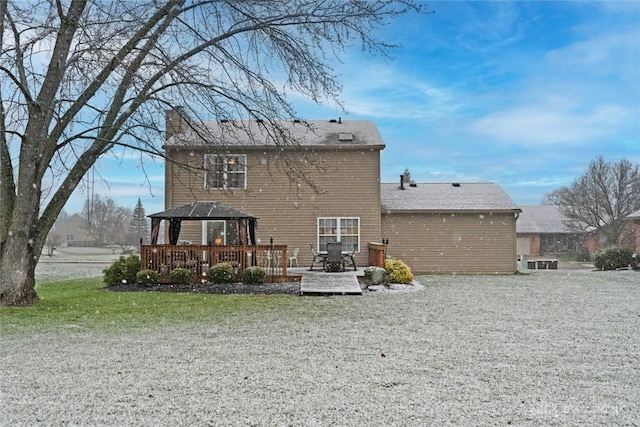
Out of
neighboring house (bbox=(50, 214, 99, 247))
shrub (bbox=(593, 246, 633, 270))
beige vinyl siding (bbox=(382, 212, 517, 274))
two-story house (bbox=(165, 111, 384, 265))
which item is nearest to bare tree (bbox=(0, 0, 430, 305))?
two-story house (bbox=(165, 111, 384, 265))

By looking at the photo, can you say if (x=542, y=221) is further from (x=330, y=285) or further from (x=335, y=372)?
(x=335, y=372)

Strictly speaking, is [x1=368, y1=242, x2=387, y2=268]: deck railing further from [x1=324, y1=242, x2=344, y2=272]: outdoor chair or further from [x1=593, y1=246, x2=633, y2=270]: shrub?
[x1=593, y1=246, x2=633, y2=270]: shrub

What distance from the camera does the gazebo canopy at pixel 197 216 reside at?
43.9 ft

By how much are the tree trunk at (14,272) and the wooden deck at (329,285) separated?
565 centimetres

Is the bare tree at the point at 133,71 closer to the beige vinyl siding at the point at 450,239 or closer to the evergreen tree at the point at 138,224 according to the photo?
the beige vinyl siding at the point at 450,239

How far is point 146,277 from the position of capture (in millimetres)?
12758

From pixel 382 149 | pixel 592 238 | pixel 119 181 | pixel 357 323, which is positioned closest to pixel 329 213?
pixel 382 149

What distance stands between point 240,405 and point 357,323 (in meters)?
4.19

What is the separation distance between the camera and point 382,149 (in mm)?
17969

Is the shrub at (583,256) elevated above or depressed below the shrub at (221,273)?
below

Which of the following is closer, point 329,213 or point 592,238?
point 329,213

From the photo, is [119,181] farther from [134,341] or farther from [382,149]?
[382,149]

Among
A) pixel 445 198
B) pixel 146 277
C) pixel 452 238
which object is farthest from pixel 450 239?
pixel 146 277

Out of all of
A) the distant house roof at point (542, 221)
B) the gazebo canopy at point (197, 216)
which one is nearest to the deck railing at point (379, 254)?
the gazebo canopy at point (197, 216)
